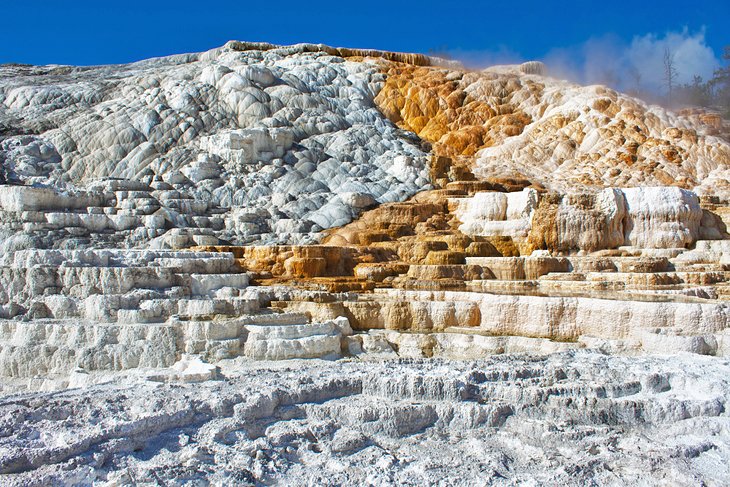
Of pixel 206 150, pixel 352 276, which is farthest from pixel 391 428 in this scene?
pixel 206 150

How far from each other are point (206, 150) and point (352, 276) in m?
6.80

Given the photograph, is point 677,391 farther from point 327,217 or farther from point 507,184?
point 507,184

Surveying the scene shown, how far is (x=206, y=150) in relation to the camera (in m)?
15.7

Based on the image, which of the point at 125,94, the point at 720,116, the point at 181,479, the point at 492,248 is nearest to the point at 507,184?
the point at 492,248

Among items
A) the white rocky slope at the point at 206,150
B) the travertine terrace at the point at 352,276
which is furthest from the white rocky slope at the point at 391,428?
the white rocky slope at the point at 206,150

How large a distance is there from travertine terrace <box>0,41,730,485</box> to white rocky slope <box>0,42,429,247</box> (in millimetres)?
64

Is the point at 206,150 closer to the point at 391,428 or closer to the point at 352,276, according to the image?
the point at 352,276

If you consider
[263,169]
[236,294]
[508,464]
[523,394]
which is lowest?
[508,464]

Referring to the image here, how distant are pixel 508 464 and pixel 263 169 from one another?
11.5 meters

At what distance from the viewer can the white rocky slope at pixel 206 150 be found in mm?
12641

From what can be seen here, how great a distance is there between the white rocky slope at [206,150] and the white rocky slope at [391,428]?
6.88 m

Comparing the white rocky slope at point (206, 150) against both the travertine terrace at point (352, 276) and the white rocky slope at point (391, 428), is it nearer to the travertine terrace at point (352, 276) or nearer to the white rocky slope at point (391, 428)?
the travertine terrace at point (352, 276)

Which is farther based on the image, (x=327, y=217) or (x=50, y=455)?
(x=327, y=217)

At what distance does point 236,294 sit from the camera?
9.03 metres
